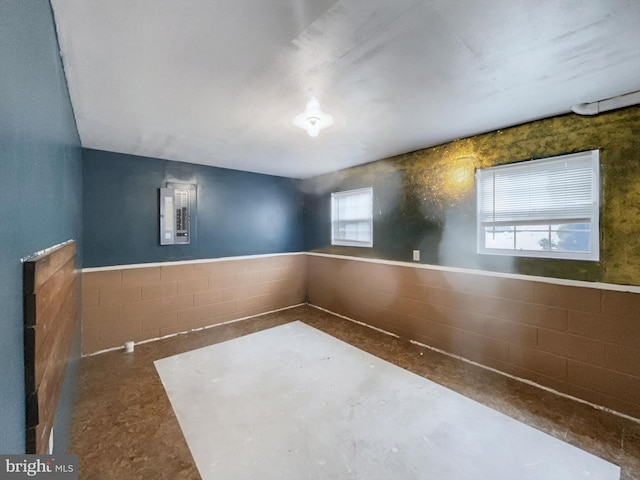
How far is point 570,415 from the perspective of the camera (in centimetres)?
204

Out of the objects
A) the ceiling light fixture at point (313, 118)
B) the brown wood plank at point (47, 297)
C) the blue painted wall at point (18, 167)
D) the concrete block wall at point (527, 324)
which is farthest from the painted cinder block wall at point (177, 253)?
the blue painted wall at point (18, 167)

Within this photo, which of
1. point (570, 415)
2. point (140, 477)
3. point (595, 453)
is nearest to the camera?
point (140, 477)

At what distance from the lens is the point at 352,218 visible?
437cm

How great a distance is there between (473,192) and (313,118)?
1.90 metres

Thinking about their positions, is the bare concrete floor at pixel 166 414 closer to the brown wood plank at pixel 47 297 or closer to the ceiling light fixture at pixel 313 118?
the brown wood plank at pixel 47 297

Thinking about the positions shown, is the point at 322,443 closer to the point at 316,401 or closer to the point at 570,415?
the point at 316,401

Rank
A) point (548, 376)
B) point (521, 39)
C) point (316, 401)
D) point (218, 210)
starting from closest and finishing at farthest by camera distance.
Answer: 1. point (521, 39)
2. point (316, 401)
3. point (548, 376)
4. point (218, 210)

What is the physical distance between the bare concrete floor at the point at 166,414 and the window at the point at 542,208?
124 centimetres

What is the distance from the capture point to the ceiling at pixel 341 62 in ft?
3.93

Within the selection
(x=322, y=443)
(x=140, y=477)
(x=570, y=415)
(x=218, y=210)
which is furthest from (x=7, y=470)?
(x=218, y=210)

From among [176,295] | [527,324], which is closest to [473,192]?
[527,324]

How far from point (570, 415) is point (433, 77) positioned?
2709 mm

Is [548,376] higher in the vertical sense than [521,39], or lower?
lower

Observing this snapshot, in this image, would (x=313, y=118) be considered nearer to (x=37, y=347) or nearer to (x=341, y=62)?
(x=341, y=62)
